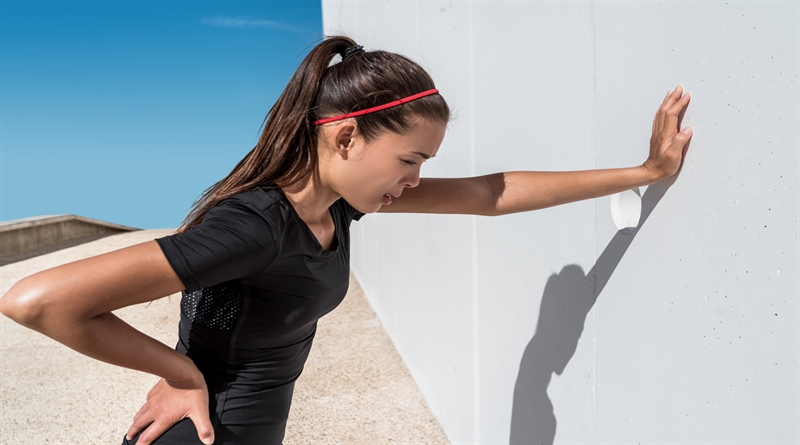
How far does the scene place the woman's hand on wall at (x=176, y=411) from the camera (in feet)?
5.07

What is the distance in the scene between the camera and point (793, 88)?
111 centimetres

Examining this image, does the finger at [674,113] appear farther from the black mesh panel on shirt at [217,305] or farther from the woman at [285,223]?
the black mesh panel on shirt at [217,305]

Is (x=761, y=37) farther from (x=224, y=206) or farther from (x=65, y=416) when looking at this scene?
(x=65, y=416)

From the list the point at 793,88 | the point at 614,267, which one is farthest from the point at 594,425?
the point at 793,88

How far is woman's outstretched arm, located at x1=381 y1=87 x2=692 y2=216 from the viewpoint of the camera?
144cm

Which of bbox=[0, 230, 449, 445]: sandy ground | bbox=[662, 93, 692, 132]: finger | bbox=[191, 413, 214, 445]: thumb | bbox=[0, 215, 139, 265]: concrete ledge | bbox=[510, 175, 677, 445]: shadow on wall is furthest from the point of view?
bbox=[0, 215, 139, 265]: concrete ledge

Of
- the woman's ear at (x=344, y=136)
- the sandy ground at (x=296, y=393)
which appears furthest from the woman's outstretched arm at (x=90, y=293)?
the sandy ground at (x=296, y=393)

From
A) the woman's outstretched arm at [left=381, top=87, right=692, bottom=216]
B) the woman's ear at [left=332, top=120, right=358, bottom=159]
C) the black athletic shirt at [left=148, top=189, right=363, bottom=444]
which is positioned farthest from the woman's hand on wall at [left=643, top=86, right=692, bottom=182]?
the black athletic shirt at [left=148, top=189, right=363, bottom=444]

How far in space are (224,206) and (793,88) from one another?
1.12 meters

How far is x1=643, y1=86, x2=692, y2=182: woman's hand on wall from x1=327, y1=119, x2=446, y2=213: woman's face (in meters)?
0.49

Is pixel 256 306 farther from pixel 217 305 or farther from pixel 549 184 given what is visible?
pixel 549 184

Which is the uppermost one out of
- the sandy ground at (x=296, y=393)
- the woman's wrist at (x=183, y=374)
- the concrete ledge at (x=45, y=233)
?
the concrete ledge at (x=45, y=233)

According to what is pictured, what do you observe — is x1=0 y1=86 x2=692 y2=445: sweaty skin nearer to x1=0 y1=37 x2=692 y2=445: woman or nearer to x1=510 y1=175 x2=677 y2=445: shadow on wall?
x1=0 y1=37 x2=692 y2=445: woman

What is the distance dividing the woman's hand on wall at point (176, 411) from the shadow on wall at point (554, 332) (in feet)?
3.54
